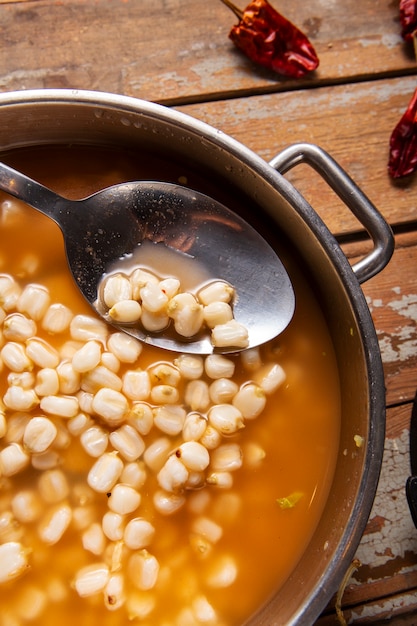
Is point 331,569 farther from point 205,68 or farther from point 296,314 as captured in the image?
point 205,68

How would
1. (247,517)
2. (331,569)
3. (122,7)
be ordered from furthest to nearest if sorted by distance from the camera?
(122,7) < (247,517) < (331,569)

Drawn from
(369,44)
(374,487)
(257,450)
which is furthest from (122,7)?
(374,487)

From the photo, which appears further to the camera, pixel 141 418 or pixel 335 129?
pixel 335 129

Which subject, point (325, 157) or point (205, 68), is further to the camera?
point (205, 68)

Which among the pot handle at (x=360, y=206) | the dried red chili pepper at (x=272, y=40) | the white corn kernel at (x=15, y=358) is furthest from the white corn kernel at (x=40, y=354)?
the dried red chili pepper at (x=272, y=40)

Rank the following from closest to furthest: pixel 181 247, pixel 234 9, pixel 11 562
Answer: pixel 11 562
pixel 181 247
pixel 234 9

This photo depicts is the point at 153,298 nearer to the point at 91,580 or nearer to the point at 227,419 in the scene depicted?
the point at 227,419

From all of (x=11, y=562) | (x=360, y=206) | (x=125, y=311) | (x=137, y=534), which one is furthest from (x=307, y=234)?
(x=11, y=562)
